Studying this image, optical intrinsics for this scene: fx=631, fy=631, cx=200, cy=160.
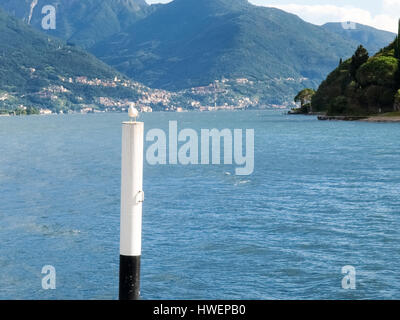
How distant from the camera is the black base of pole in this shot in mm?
16059

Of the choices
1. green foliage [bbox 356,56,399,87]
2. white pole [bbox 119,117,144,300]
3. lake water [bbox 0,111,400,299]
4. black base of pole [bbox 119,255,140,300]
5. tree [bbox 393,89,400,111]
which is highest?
green foliage [bbox 356,56,399,87]

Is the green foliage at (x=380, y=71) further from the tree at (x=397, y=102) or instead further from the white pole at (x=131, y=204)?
the white pole at (x=131, y=204)

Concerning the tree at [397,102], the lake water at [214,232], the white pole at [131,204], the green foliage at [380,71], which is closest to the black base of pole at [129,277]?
the white pole at [131,204]

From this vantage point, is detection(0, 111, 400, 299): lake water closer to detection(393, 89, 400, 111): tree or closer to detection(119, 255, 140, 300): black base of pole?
detection(119, 255, 140, 300): black base of pole

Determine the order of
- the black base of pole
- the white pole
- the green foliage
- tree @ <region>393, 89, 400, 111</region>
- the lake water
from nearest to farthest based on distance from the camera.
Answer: the white pole → the black base of pole → the lake water → tree @ <region>393, 89, 400, 111</region> → the green foliage

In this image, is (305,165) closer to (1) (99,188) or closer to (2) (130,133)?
(1) (99,188)

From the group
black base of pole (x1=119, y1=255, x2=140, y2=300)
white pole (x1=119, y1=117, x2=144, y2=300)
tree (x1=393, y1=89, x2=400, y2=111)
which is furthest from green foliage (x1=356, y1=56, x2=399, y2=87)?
white pole (x1=119, y1=117, x2=144, y2=300)

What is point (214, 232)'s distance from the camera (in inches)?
1591

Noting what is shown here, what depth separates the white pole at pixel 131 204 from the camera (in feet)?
49.6

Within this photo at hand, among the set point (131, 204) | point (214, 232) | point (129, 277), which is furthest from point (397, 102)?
point (131, 204)

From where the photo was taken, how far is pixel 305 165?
83.8 metres

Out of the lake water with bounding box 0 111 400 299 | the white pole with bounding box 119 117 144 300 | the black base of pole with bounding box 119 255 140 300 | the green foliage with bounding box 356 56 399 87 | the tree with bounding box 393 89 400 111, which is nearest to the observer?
the white pole with bounding box 119 117 144 300

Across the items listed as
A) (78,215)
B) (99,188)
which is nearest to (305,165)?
(99,188)
